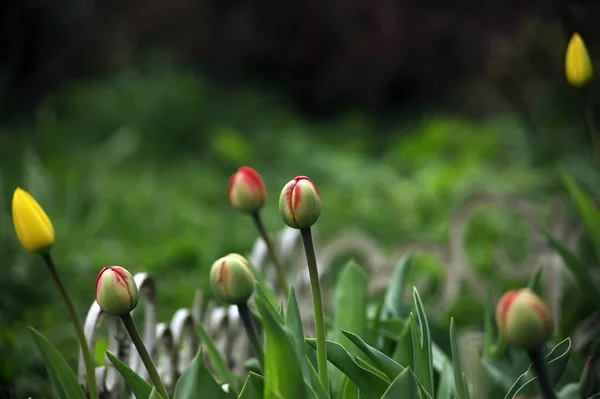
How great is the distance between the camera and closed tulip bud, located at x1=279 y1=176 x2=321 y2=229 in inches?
29.9

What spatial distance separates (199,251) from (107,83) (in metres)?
2.75

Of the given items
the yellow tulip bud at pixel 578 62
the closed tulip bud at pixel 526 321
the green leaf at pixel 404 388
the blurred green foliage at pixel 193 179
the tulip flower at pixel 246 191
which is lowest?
the blurred green foliage at pixel 193 179

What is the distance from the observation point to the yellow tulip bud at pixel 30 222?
2.77 feet

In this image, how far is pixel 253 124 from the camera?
14.5ft

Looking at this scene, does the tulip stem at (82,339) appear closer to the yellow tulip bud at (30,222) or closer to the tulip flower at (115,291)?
the yellow tulip bud at (30,222)

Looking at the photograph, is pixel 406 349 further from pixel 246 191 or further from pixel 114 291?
pixel 114 291

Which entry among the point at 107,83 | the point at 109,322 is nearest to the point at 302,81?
the point at 107,83

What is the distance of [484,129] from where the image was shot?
13.4 feet

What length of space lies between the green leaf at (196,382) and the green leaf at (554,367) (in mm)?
321

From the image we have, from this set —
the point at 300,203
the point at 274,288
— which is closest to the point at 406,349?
the point at 300,203

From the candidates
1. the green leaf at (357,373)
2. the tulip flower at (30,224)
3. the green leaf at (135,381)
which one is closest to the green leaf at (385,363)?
the green leaf at (357,373)

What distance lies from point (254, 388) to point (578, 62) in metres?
0.59

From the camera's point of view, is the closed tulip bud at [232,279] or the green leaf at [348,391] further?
the green leaf at [348,391]

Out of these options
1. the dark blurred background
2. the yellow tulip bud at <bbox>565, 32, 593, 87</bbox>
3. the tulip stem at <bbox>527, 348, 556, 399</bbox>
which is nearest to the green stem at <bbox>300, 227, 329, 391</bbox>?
the tulip stem at <bbox>527, 348, 556, 399</bbox>
